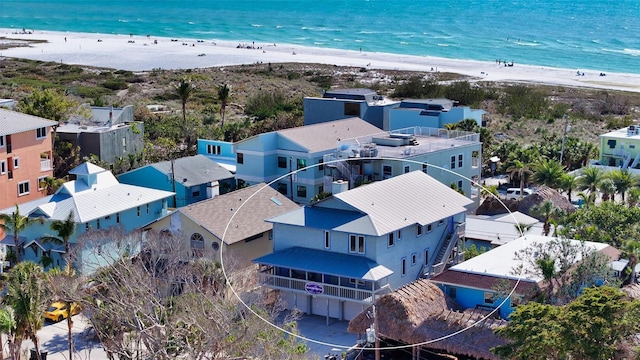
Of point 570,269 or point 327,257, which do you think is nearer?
point 570,269

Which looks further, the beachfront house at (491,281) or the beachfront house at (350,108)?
the beachfront house at (350,108)

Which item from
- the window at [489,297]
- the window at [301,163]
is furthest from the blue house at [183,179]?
the window at [489,297]

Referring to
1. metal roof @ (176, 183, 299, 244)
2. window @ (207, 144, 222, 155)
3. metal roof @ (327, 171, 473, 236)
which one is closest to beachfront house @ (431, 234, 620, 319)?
metal roof @ (327, 171, 473, 236)

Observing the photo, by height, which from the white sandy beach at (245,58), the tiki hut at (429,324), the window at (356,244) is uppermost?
the white sandy beach at (245,58)

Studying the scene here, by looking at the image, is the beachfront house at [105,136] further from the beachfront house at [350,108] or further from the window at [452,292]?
the window at [452,292]

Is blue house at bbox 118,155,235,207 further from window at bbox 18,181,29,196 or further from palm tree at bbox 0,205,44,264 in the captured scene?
palm tree at bbox 0,205,44,264

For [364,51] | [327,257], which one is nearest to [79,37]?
[364,51]

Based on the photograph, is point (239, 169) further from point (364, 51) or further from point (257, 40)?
point (257, 40)
